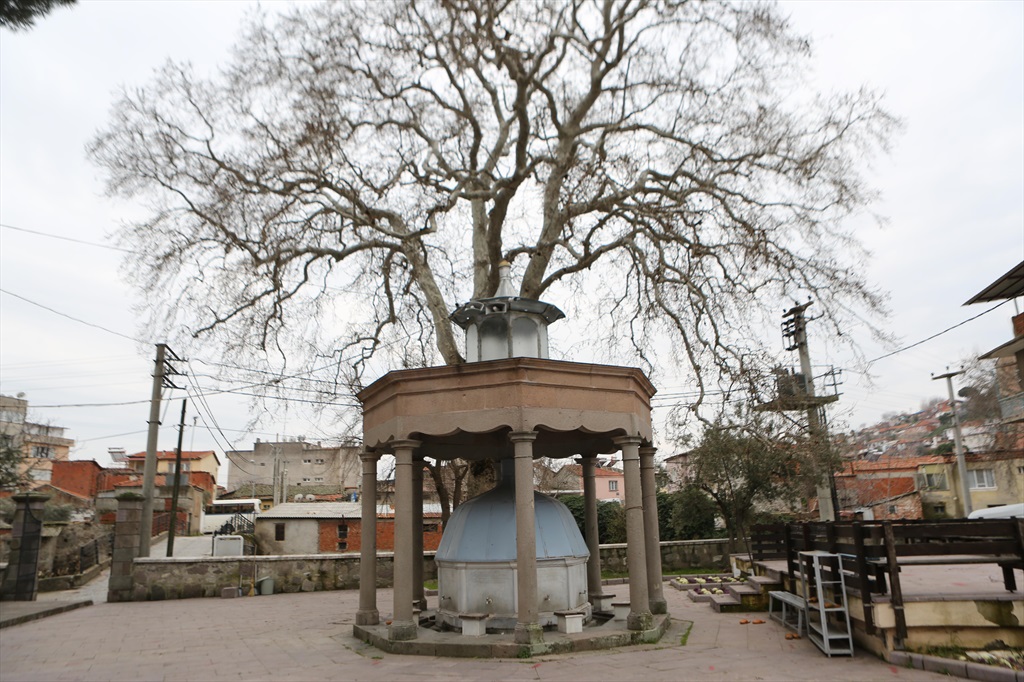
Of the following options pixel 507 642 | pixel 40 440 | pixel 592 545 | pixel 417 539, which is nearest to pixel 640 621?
pixel 507 642

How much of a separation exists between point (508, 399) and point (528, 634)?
287cm

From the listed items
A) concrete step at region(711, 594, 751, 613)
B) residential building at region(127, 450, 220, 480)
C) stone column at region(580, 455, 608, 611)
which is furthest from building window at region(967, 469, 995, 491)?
residential building at region(127, 450, 220, 480)

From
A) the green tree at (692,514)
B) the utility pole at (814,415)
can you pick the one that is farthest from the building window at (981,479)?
the green tree at (692,514)

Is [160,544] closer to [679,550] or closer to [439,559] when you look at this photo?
[679,550]

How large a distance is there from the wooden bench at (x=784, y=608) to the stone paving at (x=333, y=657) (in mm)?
243

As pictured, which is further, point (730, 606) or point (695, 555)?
point (695, 555)

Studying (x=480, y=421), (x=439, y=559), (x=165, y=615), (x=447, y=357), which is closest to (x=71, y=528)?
(x=165, y=615)

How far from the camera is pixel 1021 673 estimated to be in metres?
5.96

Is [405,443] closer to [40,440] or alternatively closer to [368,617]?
[368,617]

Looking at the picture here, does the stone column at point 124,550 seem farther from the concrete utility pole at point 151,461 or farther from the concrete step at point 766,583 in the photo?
the concrete step at point 766,583

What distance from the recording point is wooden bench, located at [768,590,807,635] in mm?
8875

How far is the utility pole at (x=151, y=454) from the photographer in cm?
1767

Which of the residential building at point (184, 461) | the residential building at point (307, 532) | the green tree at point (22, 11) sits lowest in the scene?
the residential building at point (307, 532)

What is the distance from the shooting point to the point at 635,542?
9039 millimetres
